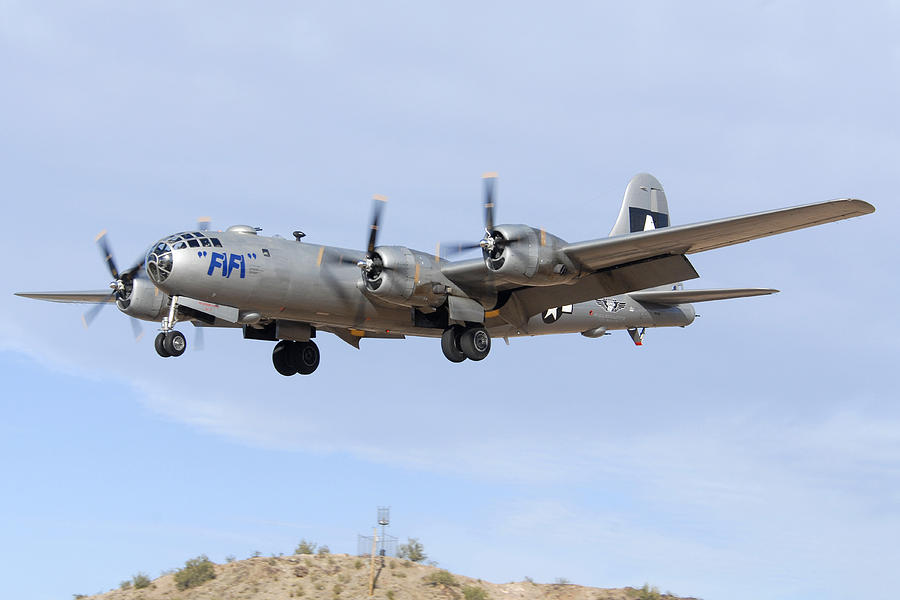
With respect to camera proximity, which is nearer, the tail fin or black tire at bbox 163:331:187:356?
black tire at bbox 163:331:187:356

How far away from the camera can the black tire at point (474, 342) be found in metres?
25.1

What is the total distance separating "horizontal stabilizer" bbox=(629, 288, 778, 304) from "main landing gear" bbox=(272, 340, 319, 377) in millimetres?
9418

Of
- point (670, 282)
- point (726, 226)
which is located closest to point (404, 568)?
point (670, 282)

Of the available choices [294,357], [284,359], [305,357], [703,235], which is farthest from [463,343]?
[703,235]

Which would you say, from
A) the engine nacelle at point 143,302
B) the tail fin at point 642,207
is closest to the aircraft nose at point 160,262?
the engine nacelle at point 143,302

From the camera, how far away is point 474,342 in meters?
25.2

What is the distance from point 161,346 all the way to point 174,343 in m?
0.33

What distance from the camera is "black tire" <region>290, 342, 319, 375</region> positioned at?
28203mm

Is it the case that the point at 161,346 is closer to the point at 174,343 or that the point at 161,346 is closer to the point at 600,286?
the point at 174,343

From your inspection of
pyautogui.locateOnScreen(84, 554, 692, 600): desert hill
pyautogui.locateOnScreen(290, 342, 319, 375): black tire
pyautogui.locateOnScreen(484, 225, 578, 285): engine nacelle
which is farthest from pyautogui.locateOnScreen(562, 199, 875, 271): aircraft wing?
pyautogui.locateOnScreen(84, 554, 692, 600): desert hill

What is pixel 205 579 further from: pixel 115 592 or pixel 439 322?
pixel 439 322

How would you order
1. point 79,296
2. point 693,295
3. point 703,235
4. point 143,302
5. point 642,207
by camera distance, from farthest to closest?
1. point 642,207
2. point 79,296
3. point 693,295
4. point 143,302
5. point 703,235

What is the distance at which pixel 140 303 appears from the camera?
2661 cm

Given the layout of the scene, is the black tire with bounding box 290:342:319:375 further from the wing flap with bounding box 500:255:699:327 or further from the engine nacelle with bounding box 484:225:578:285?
the engine nacelle with bounding box 484:225:578:285
